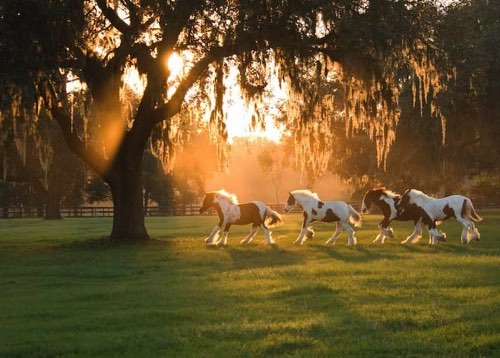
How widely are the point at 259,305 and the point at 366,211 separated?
12.3 m

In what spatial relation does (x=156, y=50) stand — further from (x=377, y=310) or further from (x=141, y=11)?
(x=377, y=310)

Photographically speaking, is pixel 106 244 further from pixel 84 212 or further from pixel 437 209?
pixel 84 212

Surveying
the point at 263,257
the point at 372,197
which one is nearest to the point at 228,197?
the point at 372,197

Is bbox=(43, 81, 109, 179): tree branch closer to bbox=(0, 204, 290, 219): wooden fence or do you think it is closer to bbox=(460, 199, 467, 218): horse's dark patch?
bbox=(460, 199, 467, 218): horse's dark patch

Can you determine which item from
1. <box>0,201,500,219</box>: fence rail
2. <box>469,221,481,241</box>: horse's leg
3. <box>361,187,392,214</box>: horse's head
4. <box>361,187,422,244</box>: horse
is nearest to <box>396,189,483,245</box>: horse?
<box>361,187,422,244</box>: horse

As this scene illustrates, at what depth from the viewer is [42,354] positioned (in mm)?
7445

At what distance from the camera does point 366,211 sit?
21.8 meters

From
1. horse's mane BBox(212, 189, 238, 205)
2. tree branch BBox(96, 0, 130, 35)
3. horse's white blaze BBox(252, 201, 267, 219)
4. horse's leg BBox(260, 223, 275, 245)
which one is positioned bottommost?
horse's leg BBox(260, 223, 275, 245)

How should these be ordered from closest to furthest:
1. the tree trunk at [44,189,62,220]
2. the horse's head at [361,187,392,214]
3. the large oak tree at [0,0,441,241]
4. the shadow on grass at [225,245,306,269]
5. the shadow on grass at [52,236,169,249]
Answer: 1. the shadow on grass at [225,245,306,269]
2. the large oak tree at [0,0,441,241]
3. the horse's head at [361,187,392,214]
4. the shadow on grass at [52,236,169,249]
5. the tree trunk at [44,189,62,220]

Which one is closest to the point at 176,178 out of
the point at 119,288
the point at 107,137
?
the point at 107,137

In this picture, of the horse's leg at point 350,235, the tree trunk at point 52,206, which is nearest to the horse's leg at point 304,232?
the horse's leg at point 350,235

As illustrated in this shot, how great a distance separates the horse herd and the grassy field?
2.46 metres

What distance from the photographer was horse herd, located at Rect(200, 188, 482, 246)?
2052 cm

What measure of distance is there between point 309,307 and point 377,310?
982 mm
